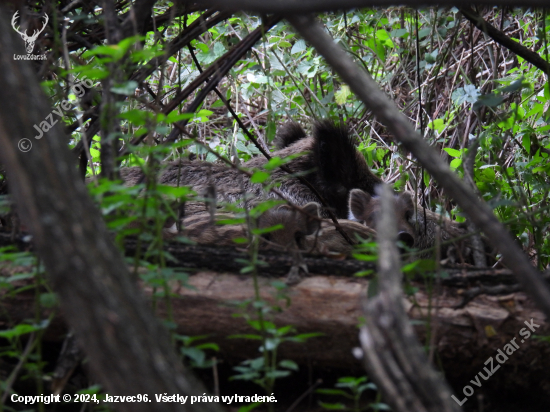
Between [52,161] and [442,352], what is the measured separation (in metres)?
1.92

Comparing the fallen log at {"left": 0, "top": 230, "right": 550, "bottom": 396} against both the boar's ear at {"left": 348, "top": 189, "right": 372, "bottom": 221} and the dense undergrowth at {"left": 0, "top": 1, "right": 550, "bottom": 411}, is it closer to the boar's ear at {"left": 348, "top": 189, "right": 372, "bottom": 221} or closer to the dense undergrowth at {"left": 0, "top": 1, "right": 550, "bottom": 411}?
the dense undergrowth at {"left": 0, "top": 1, "right": 550, "bottom": 411}

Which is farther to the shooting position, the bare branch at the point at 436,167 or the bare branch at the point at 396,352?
the bare branch at the point at 436,167

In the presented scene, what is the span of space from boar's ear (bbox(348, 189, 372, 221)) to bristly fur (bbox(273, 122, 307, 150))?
1.38m

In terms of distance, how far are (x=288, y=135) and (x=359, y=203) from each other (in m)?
1.49

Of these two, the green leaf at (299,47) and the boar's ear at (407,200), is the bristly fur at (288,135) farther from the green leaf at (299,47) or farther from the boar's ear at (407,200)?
the boar's ear at (407,200)

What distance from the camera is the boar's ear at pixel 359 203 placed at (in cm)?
521

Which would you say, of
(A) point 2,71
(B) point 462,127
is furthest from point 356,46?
(A) point 2,71

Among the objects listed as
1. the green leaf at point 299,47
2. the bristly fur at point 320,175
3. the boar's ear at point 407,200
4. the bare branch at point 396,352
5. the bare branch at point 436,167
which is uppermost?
the green leaf at point 299,47

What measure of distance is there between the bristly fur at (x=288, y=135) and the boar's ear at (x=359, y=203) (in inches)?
54.2

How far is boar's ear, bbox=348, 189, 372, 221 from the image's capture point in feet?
17.1

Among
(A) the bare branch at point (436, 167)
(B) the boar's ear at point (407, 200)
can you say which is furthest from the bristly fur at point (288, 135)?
(A) the bare branch at point (436, 167)

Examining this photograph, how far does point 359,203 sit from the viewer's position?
17.2 feet

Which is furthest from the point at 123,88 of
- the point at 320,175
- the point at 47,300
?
the point at 320,175

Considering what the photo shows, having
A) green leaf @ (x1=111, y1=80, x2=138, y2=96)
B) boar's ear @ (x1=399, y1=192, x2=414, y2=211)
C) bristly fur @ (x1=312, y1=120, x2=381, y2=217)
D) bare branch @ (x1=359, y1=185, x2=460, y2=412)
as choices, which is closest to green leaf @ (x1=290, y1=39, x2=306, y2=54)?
bristly fur @ (x1=312, y1=120, x2=381, y2=217)
